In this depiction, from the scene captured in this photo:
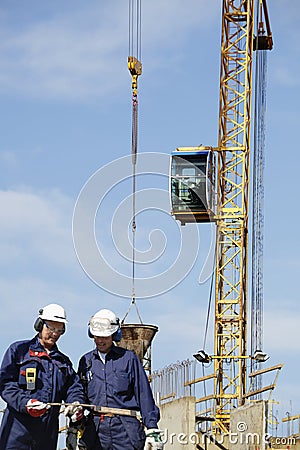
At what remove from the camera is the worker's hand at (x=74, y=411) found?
905cm

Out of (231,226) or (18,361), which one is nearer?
(18,361)

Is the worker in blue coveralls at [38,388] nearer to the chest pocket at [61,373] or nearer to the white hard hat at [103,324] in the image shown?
the chest pocket at [61,373]

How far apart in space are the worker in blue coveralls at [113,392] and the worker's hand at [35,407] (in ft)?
2.32

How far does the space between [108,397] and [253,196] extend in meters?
42.7

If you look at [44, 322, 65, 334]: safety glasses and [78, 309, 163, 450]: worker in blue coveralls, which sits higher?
[44, 322, 65, 334]: safety glasses

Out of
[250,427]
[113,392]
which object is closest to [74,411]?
[113,392]

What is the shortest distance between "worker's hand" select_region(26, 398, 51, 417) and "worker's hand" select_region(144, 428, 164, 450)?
988 mm

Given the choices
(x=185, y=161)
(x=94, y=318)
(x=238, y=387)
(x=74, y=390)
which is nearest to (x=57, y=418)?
(x=74, y=390)

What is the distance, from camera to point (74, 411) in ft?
29.8

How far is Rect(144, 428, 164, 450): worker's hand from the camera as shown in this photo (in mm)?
9172

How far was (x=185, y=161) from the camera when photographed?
44.7 meters

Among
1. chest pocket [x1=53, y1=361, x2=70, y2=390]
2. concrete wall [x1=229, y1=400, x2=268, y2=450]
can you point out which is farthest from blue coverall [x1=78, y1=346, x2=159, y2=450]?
concrete wall [x1=229, y1=400, x2=268, y2=450]

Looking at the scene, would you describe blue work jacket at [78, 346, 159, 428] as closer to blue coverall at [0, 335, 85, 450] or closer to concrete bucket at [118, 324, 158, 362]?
blue coverall at [0, 335, 85, 450]

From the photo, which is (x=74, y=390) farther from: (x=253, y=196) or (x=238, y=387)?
(x=253, y=196)
